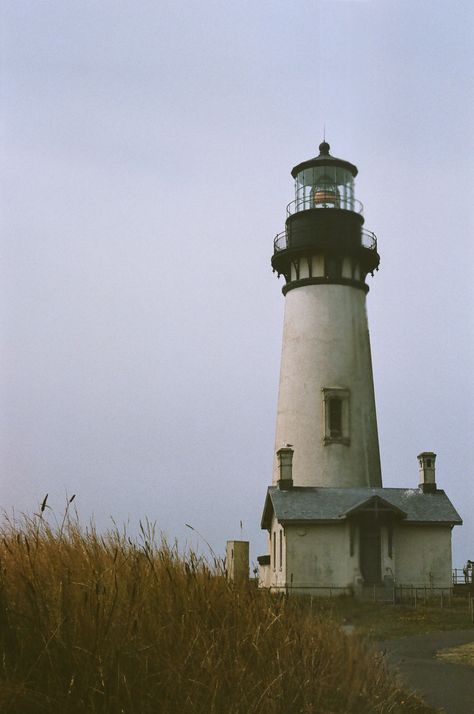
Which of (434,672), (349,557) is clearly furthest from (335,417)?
(434,672)

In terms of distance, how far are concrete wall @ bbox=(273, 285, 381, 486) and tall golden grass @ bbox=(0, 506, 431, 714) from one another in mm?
22009

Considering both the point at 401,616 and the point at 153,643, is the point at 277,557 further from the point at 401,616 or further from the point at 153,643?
the point at 153,643

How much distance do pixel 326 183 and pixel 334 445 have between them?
9715 mm

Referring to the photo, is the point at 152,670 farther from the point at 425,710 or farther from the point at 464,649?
the point at 464,649

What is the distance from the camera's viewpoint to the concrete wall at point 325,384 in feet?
98.1

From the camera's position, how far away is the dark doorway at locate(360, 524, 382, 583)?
2845cm

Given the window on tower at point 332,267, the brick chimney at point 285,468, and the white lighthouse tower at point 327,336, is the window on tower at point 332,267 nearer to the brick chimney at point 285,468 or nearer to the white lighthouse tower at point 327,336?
the white lighthouse tower at point 327,336

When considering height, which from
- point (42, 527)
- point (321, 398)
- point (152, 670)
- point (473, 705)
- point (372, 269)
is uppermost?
point (372, 269)

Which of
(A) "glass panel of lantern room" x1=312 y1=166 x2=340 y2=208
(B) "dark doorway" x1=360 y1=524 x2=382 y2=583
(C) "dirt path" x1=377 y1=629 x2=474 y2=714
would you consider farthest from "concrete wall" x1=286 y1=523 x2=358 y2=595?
(C) "dirt path" x1=377 y1=629 x2=474 y2=714

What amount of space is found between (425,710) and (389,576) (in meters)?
21.1

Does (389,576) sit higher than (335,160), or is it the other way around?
(335,160)

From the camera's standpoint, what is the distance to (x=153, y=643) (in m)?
5.84

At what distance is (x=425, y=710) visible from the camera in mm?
7711

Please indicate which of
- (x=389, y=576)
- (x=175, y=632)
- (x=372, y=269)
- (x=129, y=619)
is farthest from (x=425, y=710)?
(x=372, y=269)
